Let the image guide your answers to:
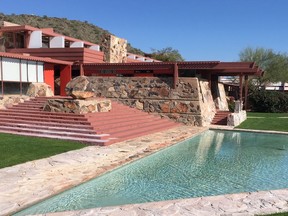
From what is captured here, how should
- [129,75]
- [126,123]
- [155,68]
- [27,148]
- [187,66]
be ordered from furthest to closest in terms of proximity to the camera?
[129,75] → [155,68] → [187,66] → [126,123] → [27,148]

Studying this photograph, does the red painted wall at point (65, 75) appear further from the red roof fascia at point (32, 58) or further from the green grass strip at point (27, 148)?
the green grass strip at point (27, 148)

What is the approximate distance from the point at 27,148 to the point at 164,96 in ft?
37.7

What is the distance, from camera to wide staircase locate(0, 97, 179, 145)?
46.4 feet

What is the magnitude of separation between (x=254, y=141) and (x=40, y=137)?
9810 mm

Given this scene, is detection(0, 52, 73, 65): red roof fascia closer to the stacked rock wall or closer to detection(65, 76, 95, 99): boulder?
the stacked rock wall

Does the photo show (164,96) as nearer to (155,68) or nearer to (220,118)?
(155,68)

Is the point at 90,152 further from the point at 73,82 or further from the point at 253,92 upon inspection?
the point at 253,92

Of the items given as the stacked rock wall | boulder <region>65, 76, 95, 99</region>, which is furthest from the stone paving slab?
the stacked rock wall

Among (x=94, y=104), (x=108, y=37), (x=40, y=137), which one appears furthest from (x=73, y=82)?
(x=108, y=37)

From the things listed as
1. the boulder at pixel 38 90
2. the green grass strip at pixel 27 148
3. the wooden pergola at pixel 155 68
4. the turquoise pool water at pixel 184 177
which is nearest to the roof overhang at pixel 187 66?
the wooden pergola at pixel 155 68

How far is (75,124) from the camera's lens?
49.6 ft

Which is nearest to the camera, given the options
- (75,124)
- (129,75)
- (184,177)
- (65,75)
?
(184,177)

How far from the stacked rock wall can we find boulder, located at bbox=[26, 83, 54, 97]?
3721 millimetres

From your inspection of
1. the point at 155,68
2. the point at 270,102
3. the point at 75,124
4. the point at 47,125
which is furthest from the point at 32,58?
the point at 270,102
